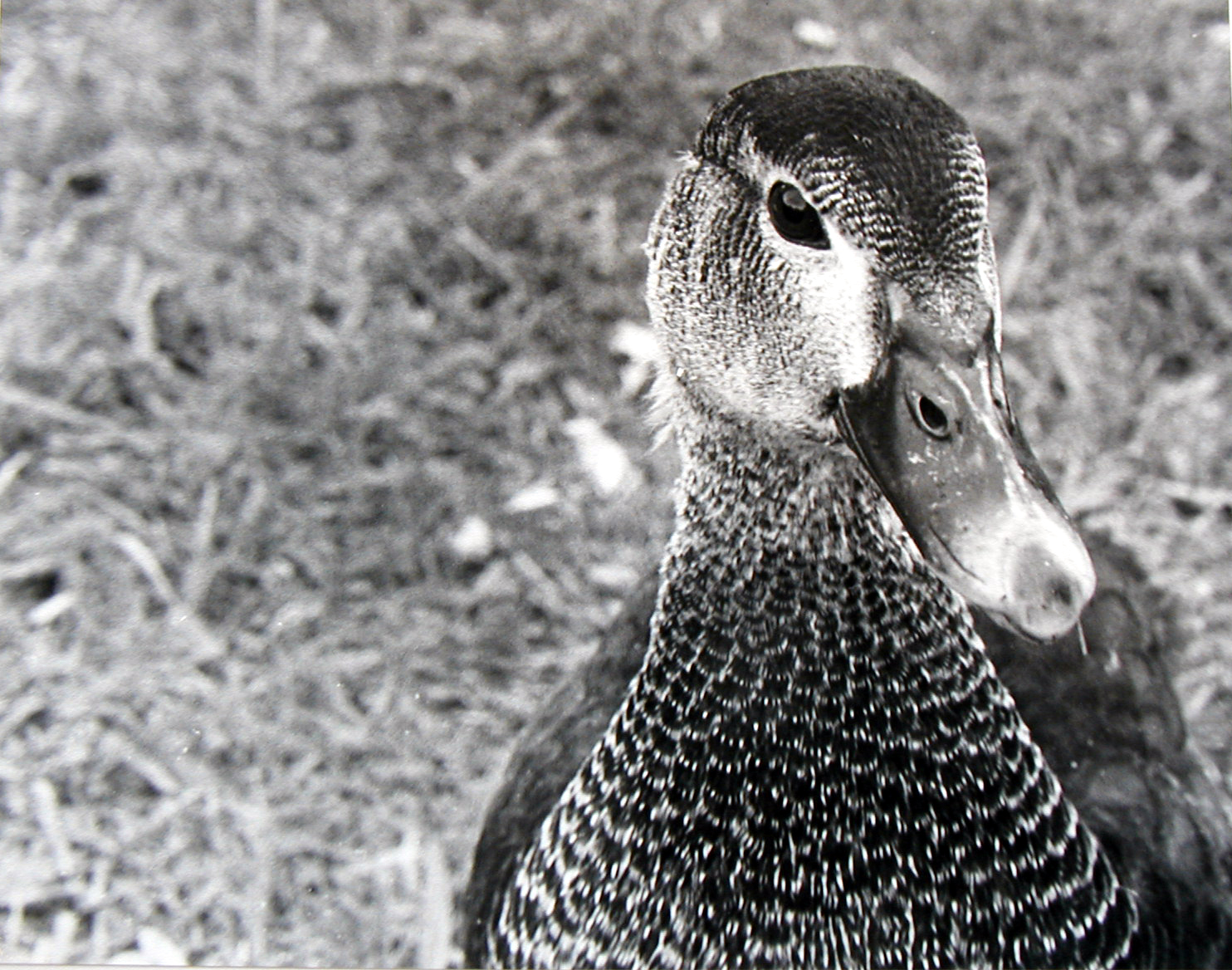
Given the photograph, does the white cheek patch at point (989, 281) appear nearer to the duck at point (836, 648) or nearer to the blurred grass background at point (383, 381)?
the duck at point (836, 648)

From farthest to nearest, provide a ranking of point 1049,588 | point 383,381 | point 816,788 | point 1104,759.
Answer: point 383,381 < point 1104,759 < point 816,788 < point 1049,588

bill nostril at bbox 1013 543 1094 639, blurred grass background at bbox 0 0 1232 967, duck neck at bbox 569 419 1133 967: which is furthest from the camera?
blurred grass background at bbox 0 0 1232 967

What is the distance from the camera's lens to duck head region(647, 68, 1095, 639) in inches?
24.3

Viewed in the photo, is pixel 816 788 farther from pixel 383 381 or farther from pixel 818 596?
pixel 383 381

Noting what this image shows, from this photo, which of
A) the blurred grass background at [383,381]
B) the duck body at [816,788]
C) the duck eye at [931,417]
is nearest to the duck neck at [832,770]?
the duck body at [816,788]

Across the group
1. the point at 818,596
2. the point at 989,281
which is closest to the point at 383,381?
the point at 818,596

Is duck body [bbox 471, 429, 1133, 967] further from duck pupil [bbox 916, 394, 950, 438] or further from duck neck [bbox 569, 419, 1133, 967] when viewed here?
duck pupil [bbox 916, 394, 950, 438]

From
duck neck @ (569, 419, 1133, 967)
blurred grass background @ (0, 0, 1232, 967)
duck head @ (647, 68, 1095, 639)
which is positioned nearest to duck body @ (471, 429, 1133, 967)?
duck neck @ (569, 419, 1133, 967)

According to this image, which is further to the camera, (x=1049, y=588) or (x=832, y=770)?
(x=832, y=770)

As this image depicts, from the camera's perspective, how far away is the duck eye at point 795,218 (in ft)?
2.21

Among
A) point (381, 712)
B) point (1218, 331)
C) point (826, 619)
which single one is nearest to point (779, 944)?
point (826, 619)

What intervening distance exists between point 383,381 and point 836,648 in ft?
2.21

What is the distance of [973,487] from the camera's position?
0.62 m

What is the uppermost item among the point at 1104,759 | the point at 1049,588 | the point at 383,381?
the point at 1049,588
